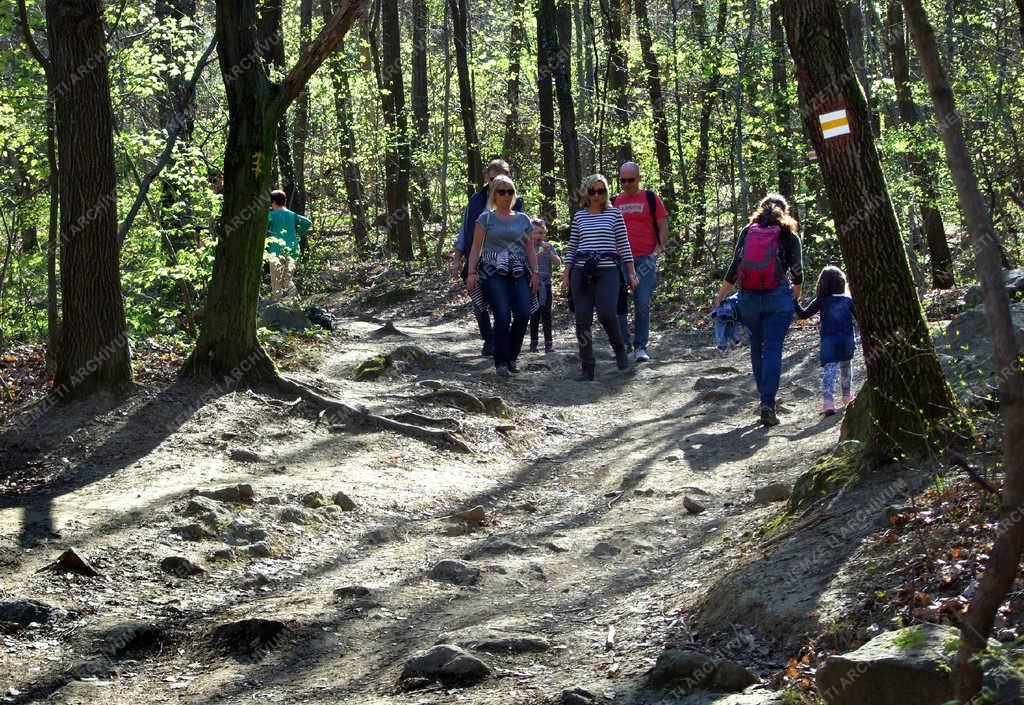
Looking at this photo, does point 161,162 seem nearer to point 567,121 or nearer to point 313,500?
point 313,500

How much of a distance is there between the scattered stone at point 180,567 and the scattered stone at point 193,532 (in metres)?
0.36

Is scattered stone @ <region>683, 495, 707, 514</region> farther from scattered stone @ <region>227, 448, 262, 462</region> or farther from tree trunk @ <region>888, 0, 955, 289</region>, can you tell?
tree trunk @ <region>888, 0, 955, 289</region>

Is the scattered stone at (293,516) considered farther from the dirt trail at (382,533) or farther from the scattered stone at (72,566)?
the scattered stone at (72,566)

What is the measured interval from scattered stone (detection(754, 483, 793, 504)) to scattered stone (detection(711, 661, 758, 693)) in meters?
3.00

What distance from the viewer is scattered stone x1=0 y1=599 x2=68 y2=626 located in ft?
19.8

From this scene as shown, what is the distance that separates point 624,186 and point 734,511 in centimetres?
596

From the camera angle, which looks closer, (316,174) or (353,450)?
(353,450)

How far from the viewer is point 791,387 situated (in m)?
11.8

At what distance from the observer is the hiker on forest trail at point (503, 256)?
11.4 meters

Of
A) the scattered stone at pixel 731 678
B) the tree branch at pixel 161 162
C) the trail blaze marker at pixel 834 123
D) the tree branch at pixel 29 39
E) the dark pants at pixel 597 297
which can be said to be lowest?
the scattered stone at pixel 731 678

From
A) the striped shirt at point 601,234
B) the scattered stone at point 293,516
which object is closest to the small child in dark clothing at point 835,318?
the striped shirt at point 601,234

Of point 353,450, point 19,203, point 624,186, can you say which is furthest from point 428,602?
point 19,203

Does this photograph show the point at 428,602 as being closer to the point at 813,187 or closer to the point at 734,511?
the point at 734,511

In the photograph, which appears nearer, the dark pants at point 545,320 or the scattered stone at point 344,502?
the scattered stone at point 344,502
